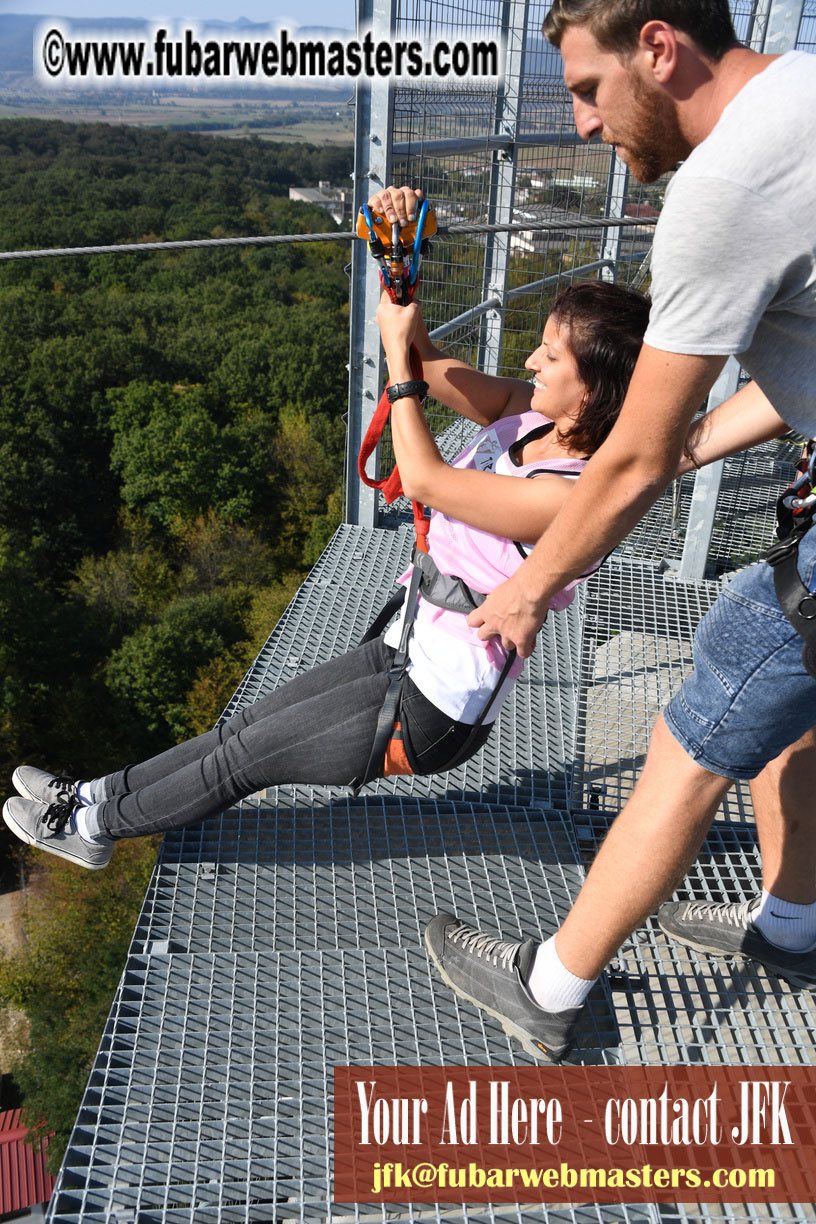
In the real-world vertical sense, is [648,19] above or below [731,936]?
above

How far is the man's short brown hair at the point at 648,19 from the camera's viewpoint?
1195 millimetres

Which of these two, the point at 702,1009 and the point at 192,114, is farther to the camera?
the point at 192,114

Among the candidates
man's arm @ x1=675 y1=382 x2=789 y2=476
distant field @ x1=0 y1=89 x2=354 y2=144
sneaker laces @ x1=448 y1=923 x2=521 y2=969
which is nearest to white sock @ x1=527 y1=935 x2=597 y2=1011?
sneaker laces @ x1=448 y1=923 x2=521 y2=969

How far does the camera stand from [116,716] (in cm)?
2047

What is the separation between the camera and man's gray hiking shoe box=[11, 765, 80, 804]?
229 cm

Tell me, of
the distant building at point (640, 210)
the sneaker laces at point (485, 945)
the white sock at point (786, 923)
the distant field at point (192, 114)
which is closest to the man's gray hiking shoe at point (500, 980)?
the sneaker laces at point (485, 945)

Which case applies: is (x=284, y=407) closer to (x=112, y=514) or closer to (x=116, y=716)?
(x=112, y=514)

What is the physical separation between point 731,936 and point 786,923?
0.41ft

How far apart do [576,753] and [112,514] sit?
27.5 metres

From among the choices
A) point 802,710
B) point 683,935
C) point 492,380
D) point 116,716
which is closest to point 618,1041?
point 683,935

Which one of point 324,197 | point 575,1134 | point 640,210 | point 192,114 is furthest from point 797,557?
point 192,114

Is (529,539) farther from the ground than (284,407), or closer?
farther from the ground

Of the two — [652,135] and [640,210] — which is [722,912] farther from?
[640,210]

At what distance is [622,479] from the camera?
1391 millimetres
